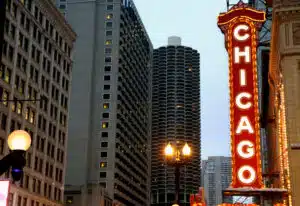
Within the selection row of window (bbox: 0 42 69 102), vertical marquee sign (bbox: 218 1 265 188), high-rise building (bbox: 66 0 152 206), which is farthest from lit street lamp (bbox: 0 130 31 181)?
high-rise building (bbox: 66 0 152 206)

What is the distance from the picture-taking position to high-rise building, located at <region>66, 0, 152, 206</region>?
141000mm

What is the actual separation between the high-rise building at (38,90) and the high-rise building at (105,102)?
1778 inches

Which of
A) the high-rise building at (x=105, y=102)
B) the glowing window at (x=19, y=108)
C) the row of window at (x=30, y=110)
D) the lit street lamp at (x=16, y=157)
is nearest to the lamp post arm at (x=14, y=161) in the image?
the lit street lamp at (x=16, y=157)

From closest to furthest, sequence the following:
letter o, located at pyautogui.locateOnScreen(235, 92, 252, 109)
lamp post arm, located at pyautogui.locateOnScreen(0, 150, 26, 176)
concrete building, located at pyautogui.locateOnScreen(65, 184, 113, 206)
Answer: lamp post arm, located at pyautogui.locateOnScreen(0, 150, 26, 176) → letter o, located at pyautogui.locateOnScreen(235, 92, 252, 109) → concrete building, located at pyautogui.locateOnScreen(65, 184, 113, 206)

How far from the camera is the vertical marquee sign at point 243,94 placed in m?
37.2

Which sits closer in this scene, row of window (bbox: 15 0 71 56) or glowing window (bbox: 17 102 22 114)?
glowing window (bbox: 17 102 22 114)

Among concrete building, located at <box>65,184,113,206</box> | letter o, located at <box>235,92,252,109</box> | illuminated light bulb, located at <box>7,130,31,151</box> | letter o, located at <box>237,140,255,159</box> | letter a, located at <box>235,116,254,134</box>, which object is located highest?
concrete building, located at <box>65,184,113,206</box>

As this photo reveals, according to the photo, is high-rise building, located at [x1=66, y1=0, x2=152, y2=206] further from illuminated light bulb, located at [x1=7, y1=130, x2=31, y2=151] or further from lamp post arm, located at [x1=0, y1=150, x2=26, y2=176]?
lamp post arm, located at [x1=0, y1=150, x2=26, y2=176]

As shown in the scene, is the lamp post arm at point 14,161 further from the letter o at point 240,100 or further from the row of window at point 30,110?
the row of window at point 30,110

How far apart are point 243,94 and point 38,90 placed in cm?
5198

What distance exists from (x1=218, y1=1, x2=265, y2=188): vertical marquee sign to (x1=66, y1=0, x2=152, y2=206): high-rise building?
336ft

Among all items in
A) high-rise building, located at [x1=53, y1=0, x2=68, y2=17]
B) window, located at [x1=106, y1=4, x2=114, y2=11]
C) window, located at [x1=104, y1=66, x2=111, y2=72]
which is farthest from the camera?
window, located at [x1=106, y1=4, x2=114, y2=11]

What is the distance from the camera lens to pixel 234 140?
3744 cm

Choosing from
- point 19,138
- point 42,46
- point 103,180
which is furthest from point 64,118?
point 19,138
